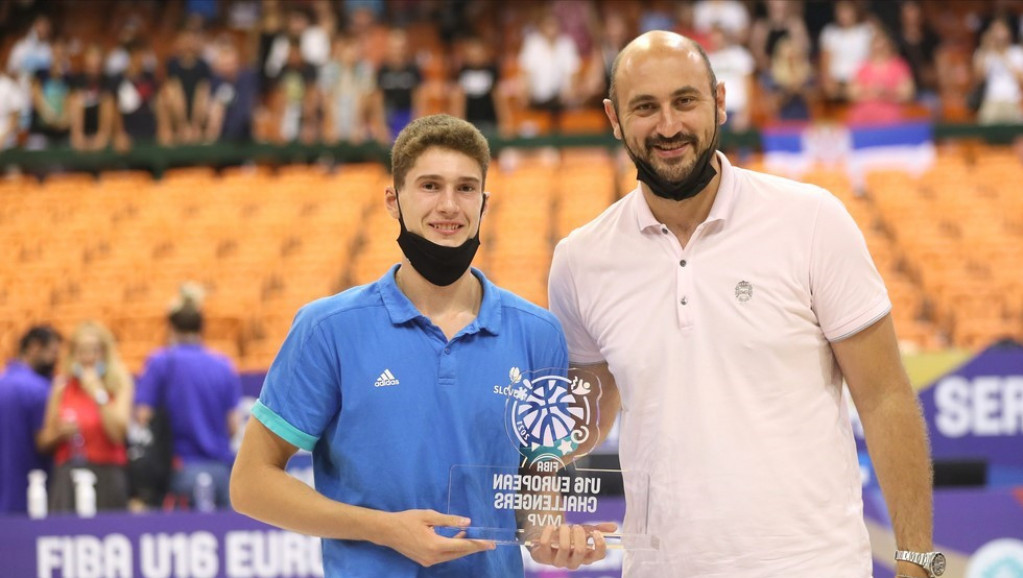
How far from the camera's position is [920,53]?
1664cm

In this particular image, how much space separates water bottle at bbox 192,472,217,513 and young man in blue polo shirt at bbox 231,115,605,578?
14.8ft

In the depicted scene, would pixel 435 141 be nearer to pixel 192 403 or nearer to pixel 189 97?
pixel 192 403

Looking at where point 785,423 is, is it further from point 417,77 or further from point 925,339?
point 417,77

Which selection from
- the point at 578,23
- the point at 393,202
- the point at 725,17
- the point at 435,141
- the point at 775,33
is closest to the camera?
the point at 435,141

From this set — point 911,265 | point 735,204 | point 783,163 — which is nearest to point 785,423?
point 735,204

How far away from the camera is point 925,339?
32.6ft

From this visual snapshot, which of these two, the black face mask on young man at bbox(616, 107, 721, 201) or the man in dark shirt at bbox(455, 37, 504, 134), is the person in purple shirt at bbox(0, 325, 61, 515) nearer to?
the black face mask on young man at bbox(616, 107, 721, 201)

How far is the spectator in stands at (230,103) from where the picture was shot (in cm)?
1617

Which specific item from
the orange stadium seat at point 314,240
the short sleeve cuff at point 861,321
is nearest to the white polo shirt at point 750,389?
the short sleeve cuff at point 861,321

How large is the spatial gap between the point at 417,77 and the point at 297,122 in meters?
1.62

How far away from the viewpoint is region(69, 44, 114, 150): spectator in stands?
16375mm

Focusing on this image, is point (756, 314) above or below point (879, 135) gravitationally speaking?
below

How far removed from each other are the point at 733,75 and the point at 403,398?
12554 mm

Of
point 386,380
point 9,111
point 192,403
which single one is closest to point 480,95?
point 9,111
